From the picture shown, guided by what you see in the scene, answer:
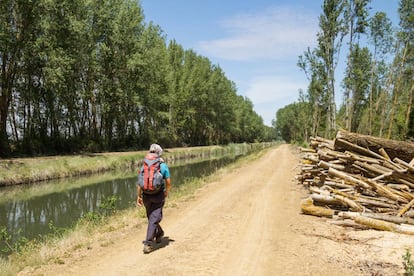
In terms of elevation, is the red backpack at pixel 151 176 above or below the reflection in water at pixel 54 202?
above

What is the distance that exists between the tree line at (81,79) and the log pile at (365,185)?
74.2ft

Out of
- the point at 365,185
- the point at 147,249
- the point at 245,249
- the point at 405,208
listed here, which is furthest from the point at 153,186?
the point at 365,185

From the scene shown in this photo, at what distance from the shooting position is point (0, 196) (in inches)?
632

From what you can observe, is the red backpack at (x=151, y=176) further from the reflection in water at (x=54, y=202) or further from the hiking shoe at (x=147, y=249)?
the reflection in water at (x=54, y=202)

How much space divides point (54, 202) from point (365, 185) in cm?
1374

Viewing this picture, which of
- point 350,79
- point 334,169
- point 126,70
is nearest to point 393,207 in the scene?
point 334,169

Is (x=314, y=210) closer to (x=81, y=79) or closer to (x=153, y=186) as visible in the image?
(x=153, y=186)

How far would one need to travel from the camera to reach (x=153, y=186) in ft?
20.8

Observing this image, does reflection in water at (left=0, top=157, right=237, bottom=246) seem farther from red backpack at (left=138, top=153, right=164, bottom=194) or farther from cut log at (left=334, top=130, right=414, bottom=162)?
cut log at (left=334, top=130, right=414, bottom=162)

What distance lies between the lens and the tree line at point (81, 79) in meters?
24.5

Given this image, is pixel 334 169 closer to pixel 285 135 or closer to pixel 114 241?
pixel 114 241

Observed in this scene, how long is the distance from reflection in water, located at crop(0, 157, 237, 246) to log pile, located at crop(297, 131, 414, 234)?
804 cm

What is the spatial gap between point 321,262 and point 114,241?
15.1ft

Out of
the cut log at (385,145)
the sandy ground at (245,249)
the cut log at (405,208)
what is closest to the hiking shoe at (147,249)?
the sandy ground at (245,249)
